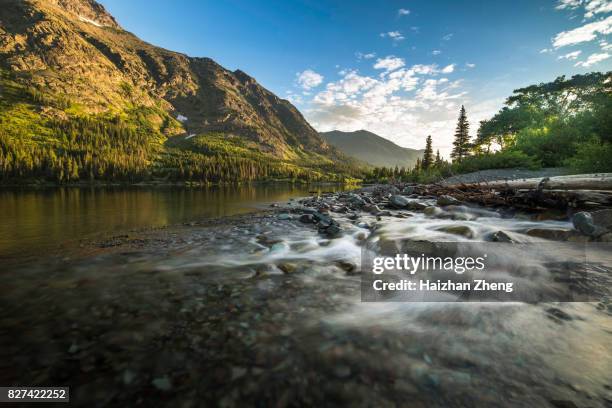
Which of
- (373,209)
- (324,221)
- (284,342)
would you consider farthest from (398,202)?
(284,342)

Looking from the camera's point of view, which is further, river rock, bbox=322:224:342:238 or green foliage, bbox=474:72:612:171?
green foliage, bbox=474:72:612:171

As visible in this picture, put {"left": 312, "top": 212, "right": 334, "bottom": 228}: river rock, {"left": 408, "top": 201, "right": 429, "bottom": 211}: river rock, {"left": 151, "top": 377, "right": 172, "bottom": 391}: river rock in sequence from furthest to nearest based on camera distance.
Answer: {"left": 408, "top": 201, "right": 429, "bottom": 211}: river rock → {"left": 312, "top": 212, "right": 334, "bottom": 228}: river rock → {"left": 151, "top": 377, "right": 172, "bottom": 391}: river rock

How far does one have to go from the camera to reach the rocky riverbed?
220cm

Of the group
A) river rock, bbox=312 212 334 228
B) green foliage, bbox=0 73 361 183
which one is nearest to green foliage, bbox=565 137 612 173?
river rock, bbox=312 212 334 228

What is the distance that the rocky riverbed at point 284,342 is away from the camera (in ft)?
7.20

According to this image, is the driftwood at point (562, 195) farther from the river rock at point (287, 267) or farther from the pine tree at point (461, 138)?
the pine tree at point (461, 138)

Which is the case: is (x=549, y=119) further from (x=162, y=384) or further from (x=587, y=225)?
(x=162, y=384)

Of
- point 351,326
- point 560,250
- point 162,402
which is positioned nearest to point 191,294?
point 162,402

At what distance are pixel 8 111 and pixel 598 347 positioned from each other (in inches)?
9850

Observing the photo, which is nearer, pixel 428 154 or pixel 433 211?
pixel 433 211

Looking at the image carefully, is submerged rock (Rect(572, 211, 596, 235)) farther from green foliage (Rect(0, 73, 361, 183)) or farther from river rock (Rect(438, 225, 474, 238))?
green foliage (Rect(0, 73, 361, 183))

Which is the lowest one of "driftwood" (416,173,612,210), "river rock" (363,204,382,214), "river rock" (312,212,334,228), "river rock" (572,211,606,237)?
"river rock" (312,212,334,228)

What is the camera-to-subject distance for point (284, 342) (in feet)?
9.88

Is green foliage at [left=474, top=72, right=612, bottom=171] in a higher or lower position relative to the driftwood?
higher
